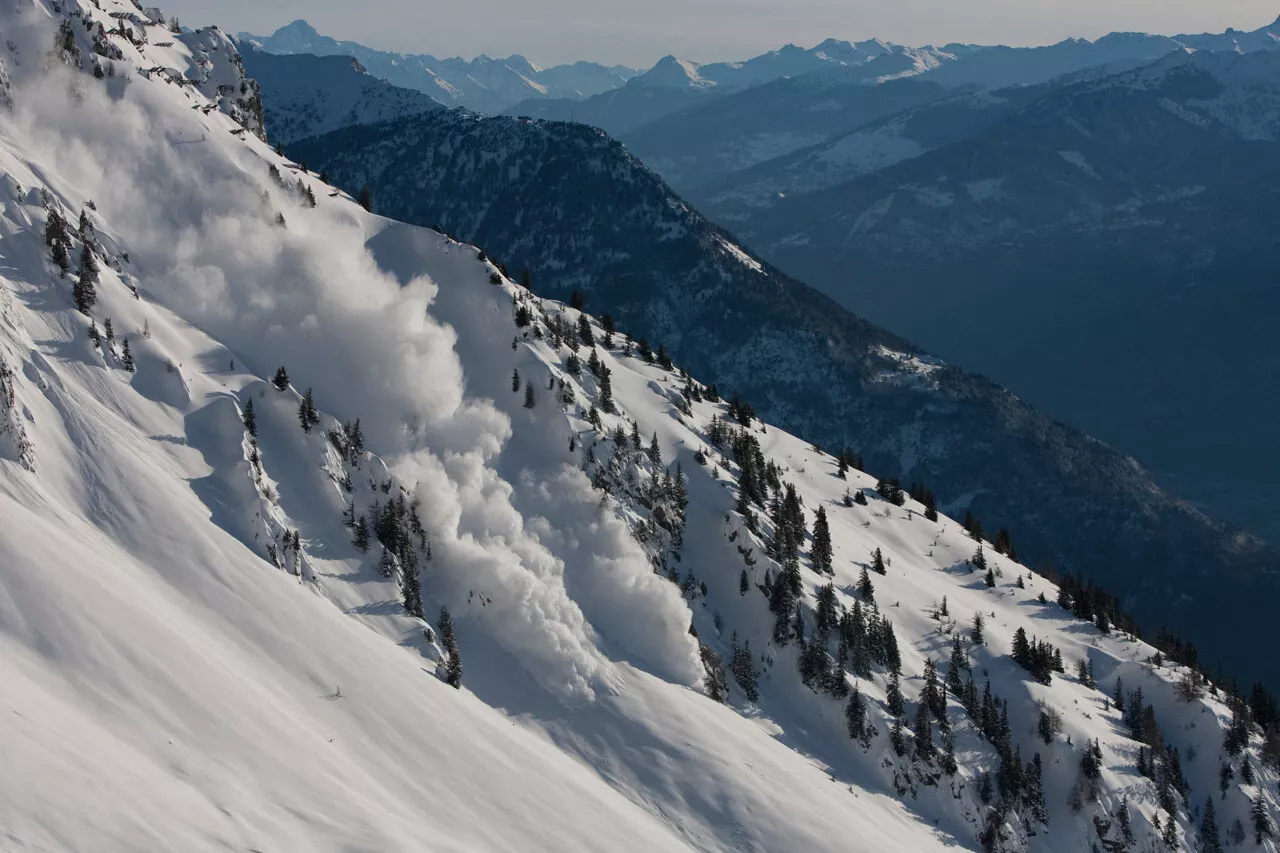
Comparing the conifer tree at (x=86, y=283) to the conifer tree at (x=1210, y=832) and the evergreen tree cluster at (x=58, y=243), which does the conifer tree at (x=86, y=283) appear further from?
the conifer tree at (x=1210, y=832)

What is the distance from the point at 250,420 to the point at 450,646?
24.9 m

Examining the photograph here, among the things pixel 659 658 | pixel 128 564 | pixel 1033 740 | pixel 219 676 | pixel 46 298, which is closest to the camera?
pixel 219 676

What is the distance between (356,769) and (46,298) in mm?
46959

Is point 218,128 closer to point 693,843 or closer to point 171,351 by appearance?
point 171,351

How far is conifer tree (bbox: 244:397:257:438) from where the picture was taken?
81.8 meters

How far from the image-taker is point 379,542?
83188 millimetres

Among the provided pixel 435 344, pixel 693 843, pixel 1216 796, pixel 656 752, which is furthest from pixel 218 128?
pixel 1216 796

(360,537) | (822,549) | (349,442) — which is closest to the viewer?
(360,537)

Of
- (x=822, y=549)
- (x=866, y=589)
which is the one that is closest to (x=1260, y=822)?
(x=866, y=589)

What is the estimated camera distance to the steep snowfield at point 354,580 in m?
54.4

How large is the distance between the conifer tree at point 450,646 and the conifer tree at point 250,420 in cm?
2130

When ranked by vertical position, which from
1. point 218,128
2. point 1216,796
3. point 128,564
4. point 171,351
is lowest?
point 1216,796

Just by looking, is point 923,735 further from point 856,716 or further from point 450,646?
point 450,646

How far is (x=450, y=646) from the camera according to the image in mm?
78625
